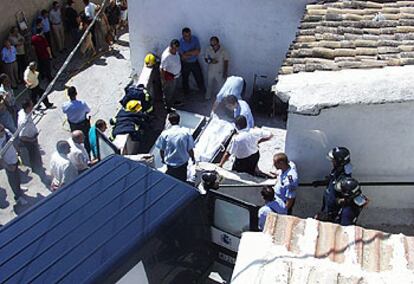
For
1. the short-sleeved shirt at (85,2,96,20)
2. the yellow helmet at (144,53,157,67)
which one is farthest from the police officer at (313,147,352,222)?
the short-sleeved shirt at (85,2,96,20)

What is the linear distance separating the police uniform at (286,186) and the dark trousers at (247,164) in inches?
51.0

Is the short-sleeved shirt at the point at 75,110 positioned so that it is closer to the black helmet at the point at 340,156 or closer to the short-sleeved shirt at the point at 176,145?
the short-sleeved shirt at the point at 176,145

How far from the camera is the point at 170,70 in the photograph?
1163 cm

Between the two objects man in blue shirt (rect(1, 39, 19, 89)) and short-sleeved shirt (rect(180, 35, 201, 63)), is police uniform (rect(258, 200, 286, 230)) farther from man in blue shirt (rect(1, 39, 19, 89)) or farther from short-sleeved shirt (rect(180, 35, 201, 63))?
man in blue shirt (rect(1, 39, 19, 89))

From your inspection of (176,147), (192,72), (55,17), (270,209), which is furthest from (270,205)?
(55,17)

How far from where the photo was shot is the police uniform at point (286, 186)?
7.29 m

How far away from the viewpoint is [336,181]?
682 centimetres

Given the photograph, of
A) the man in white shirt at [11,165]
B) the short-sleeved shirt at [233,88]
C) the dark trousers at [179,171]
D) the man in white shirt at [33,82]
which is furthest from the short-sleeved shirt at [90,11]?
the dark trousers at [179,171]

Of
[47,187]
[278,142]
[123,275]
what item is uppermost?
[123,275]

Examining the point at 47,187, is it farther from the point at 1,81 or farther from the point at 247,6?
the point at 247,6

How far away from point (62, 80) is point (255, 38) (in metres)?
5.53

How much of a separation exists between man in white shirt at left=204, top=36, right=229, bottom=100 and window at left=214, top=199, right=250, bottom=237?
4894 mm

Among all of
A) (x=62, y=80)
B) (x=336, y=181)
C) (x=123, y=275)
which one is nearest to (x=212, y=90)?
(x=62, y=80)

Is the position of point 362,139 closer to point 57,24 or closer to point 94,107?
point 94,107
